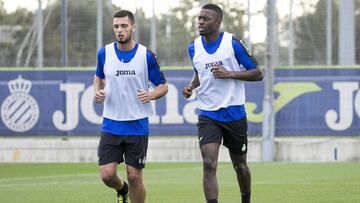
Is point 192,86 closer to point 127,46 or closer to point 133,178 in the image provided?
point 127,46

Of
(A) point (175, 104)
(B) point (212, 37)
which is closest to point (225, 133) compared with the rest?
(B) point (212, 37)

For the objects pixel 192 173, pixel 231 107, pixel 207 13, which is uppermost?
pixel 207 13

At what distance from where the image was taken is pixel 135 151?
1098cm

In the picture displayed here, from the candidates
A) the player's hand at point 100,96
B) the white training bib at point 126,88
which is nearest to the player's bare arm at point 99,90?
the player's hand at point 100,96

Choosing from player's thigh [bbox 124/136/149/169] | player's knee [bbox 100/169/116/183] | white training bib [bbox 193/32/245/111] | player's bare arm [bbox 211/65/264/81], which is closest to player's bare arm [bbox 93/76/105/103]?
player's thigh [bbox 124/136/149/169]

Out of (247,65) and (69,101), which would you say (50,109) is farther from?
(247,65)

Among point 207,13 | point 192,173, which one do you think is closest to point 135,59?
point 207,13

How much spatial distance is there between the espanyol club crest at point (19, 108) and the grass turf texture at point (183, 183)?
177 centimetres

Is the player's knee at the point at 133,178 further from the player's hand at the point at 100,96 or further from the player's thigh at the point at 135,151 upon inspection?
the player's hand at the point at 100,96

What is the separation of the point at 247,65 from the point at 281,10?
11.5m

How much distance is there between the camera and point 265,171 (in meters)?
18.8

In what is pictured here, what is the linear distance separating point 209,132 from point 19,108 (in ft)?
40.2

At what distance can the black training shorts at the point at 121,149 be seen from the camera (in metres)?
11.0

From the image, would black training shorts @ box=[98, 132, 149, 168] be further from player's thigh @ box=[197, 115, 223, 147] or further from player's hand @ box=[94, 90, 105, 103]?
player's thigh @ box=[197, 115, 223, 147]
